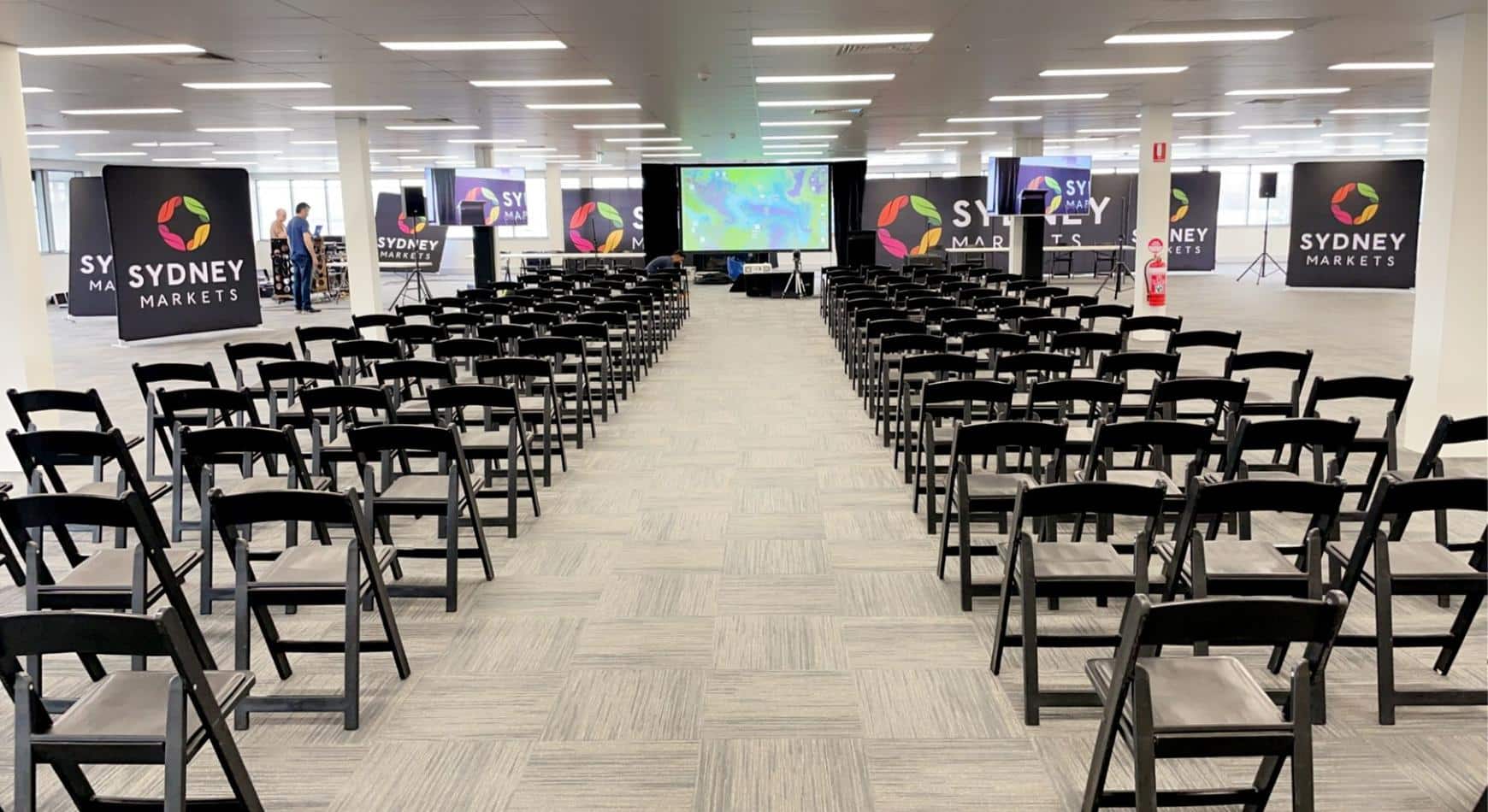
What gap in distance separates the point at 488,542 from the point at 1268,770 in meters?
3.98

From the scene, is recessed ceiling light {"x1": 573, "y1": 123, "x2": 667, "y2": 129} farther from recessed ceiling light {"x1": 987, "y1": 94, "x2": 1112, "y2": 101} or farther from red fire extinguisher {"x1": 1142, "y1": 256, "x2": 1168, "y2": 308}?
red fire extinguisher {"x1": 1142, "y1": 256, "x2": 1168, "y2": 308}

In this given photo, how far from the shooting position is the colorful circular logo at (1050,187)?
680 inches

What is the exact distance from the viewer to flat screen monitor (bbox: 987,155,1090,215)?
17.0 m

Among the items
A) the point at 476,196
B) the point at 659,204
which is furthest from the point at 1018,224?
the point at 659,204

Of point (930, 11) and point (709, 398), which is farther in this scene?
point (709, 398)

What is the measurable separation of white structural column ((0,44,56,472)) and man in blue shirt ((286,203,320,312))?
1054 centimetres

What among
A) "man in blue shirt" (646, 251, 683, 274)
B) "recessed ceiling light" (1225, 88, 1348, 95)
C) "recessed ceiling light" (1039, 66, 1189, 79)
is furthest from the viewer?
"man in blue shirt" (646, 251, 683, 274)

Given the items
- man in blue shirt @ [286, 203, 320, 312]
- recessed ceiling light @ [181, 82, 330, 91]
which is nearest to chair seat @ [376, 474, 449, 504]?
recessed ceiling light @ [181, 82, 330, 91]

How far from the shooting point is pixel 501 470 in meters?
6.94

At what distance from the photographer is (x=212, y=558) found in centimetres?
477

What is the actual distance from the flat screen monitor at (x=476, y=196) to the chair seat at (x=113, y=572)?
12.8 meters

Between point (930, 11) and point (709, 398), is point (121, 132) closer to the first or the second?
point (709, 398)

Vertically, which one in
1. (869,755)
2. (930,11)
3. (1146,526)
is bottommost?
(869,755)


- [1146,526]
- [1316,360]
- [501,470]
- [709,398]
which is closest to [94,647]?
[1146,526]
